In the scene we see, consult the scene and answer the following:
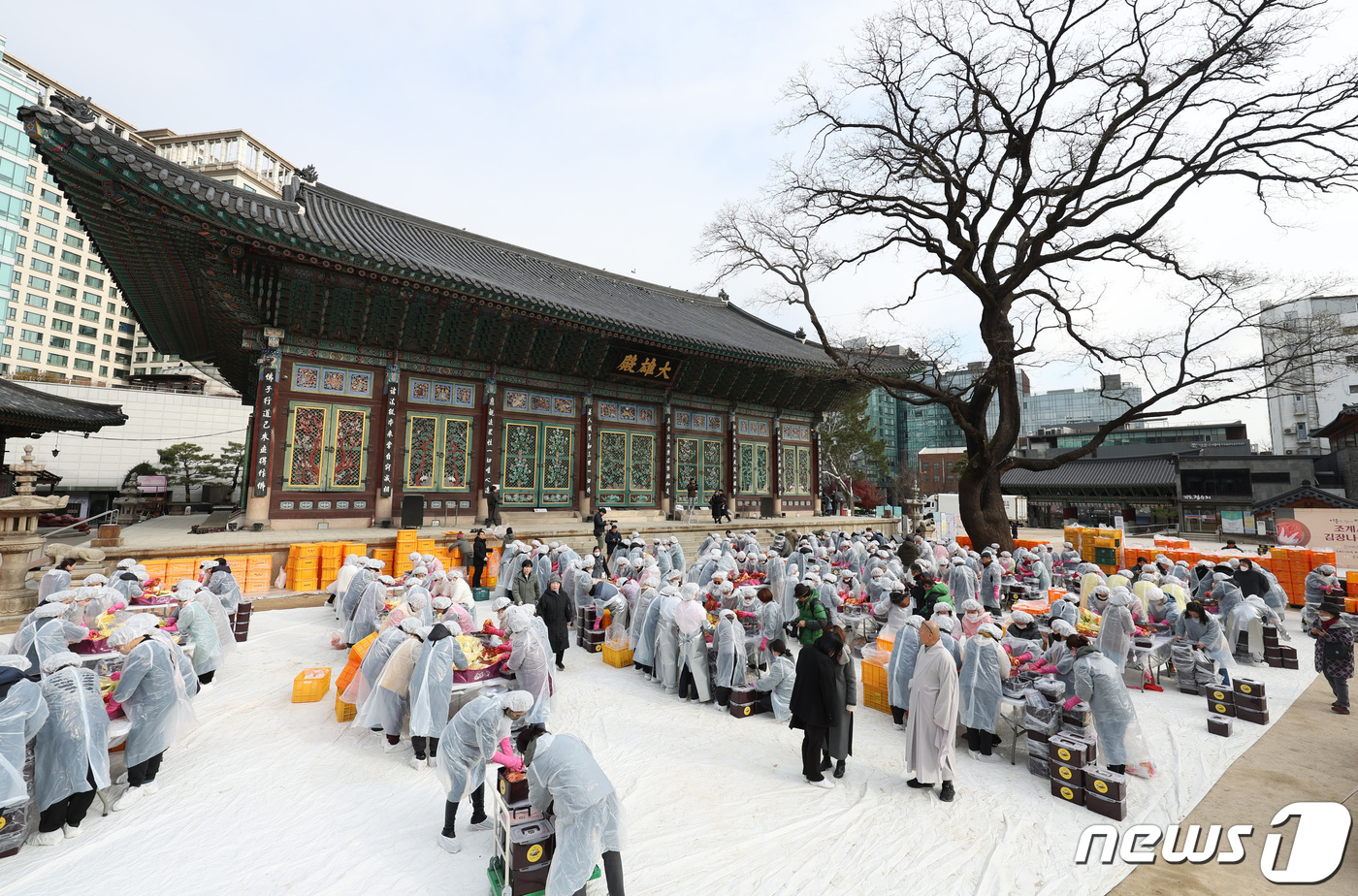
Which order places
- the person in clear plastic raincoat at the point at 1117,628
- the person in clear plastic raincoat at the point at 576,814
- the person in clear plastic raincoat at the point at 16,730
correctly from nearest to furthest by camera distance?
the person in clear plastic raincoat at the point at 576,814
the person in clear plastic raincoat at the point at 16,730
the person in clear plastic raincoat at the point at 1117,628

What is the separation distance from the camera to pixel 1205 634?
7617mm

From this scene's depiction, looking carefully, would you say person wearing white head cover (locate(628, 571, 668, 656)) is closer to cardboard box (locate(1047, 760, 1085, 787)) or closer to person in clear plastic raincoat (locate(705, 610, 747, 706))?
person in clear plastic raincoat (locate(705, 610, 747, 706))

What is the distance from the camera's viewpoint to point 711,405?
22.5m

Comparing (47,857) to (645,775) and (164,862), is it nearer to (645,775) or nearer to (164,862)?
(164,862)

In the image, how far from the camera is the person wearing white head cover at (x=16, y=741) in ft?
11.6

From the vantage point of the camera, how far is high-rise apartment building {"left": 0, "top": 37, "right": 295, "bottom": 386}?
125ft

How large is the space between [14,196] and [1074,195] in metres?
61.8

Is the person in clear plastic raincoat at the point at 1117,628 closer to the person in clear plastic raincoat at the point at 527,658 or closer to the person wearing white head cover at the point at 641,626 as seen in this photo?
the person wearing white head cover at the point at 641,626

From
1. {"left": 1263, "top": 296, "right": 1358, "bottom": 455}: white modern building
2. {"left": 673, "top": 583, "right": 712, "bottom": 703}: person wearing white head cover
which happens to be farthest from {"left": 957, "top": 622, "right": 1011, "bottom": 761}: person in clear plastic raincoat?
{"left": 1263, "top": 296, "right": 1358, "bottom": 455}: white modern building

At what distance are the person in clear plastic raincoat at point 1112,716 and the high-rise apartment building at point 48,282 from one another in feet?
164

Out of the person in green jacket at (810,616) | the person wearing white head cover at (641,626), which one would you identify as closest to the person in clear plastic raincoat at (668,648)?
the person wearing white head cover at (641,626)

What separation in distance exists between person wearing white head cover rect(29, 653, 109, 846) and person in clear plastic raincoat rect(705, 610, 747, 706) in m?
5.52

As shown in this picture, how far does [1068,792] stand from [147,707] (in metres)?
7.85

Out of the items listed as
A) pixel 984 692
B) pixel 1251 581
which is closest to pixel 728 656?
pixel 984 692
